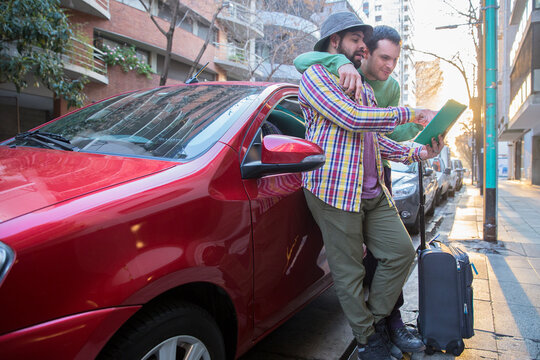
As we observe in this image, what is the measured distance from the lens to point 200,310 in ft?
4.91

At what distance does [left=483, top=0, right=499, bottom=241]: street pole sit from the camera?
15.9 feet

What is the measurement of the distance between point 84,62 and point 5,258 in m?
13.7

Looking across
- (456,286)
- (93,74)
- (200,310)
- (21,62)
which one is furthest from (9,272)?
(93,74)

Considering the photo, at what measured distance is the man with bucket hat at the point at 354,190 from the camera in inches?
77.0

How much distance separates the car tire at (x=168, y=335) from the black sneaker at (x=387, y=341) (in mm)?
1056

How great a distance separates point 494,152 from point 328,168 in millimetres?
3803

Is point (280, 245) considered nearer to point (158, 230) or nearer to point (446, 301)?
point (158, 230)

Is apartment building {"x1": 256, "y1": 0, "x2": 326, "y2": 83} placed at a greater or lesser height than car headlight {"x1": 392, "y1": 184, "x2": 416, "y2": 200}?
greater

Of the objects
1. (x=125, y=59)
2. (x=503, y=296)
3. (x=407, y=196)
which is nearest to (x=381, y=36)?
(x=503, y=296)

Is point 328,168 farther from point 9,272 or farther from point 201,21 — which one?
point 201,21

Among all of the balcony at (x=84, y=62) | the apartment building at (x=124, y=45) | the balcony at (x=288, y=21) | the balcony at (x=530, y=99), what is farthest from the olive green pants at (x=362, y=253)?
the balcony at (x=530, y=99)

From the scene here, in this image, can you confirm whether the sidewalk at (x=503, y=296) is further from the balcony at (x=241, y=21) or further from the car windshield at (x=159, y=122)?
the balcony at (x=241, y=21)

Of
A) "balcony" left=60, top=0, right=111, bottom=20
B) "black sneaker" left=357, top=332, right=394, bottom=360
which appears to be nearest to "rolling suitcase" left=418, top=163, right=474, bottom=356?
"black sneaker" left=357, top=332, right=394, bottom=360

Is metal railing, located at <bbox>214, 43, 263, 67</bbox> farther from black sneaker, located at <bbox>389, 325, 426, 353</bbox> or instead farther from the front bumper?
the front bumper
